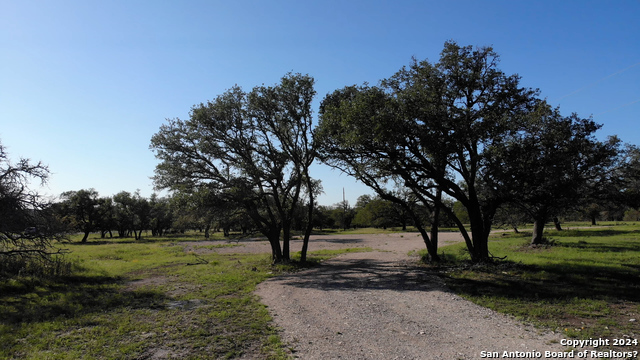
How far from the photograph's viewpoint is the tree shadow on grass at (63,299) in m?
9.67

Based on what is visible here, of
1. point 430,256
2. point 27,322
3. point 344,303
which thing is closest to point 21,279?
point 27,322

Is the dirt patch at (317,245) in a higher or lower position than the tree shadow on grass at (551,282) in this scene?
lower

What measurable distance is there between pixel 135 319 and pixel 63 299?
16.0 ft

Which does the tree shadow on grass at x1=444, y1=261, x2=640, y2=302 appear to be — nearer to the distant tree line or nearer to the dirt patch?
the distant tree line

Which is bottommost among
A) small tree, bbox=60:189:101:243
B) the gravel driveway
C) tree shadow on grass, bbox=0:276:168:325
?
tree shadow on grass, bbox=0:276:168:325

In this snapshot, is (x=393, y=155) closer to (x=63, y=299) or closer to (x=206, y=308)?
(x=206, y=308)

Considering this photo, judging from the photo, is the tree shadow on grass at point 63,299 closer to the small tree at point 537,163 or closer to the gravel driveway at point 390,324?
the gravel driveway at point 390,324

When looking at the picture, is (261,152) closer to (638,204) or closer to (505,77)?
(505,77)

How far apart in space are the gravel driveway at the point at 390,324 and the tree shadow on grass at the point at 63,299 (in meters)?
4.37

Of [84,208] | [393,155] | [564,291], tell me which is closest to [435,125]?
[393,155]

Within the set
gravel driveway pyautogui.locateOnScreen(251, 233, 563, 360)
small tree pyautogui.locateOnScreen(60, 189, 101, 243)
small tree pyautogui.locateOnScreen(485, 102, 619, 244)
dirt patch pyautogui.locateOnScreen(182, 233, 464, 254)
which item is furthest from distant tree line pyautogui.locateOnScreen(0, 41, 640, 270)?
small tree pyautogui.locateOnScreen(60, 189, 101, 243)

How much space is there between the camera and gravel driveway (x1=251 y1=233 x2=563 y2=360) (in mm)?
6305

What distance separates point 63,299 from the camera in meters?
11.7

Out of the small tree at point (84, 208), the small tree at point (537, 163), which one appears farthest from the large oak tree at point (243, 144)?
the small tree at point (84, 208)
